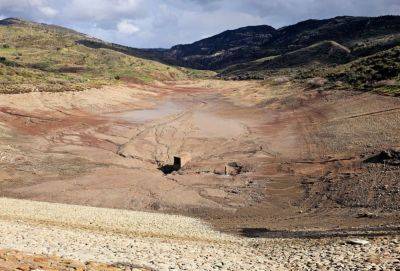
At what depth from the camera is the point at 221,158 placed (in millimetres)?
43812

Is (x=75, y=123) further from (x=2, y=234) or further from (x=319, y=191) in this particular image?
(x=2, y=234)

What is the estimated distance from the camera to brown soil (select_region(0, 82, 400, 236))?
2983cm

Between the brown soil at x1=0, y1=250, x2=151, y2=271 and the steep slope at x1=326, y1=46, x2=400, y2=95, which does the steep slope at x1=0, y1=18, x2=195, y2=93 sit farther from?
the brown soil at x1=0, y1=250, x2=151, y2=271

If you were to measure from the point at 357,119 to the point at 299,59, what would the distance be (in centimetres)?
9596

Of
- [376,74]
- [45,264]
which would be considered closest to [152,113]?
[376,74]

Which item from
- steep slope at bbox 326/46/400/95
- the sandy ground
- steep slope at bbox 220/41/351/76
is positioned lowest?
the sandy ground

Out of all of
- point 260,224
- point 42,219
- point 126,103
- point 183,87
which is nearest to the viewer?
point 42,219

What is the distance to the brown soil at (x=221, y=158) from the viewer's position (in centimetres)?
2983

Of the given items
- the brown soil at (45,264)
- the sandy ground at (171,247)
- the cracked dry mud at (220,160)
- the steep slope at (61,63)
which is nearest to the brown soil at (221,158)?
the cracked dry mud at (220,160)

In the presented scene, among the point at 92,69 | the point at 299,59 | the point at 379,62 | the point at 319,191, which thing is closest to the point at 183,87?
the point at 92,69

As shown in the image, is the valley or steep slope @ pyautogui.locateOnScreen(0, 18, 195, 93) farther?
steep slope @ pyautogui.locateOnScreen(0, 18, 195, 93)

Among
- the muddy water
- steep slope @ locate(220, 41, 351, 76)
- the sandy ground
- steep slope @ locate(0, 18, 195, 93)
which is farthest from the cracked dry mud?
steep slope @ locate(220, 41, 351, 76)

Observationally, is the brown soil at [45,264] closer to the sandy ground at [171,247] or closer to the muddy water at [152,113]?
the sandy ground at [171,247]

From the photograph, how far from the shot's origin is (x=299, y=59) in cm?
14288
